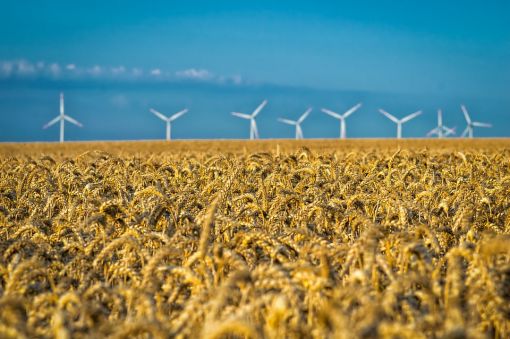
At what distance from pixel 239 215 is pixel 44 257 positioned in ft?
7.73


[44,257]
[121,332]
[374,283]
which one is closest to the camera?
[121,332]

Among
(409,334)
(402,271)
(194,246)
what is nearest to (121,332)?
(409,334)

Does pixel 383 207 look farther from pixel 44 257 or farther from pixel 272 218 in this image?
pixel 44 257

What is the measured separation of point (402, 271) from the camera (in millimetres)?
4586

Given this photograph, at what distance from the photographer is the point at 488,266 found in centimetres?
427

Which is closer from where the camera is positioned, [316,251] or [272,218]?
[316,251]

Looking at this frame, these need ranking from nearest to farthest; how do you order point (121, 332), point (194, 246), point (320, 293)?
point (121, 332) → point (320, 293) → point (194, 246)

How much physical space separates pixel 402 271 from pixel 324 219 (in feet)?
8.54

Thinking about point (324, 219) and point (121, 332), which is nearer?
point (121, 332)

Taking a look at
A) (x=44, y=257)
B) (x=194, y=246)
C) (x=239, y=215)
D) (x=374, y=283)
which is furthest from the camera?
(x=239, y=215)

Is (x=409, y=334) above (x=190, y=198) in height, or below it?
below

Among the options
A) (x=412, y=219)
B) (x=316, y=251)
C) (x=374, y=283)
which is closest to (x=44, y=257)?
(x=316, y=251)

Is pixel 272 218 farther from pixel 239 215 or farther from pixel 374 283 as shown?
pixel 374 283

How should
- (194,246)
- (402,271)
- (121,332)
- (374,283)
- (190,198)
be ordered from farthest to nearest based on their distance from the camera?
(190,198)
(194,246)
(402,271)
(374,283)
(121,332)
